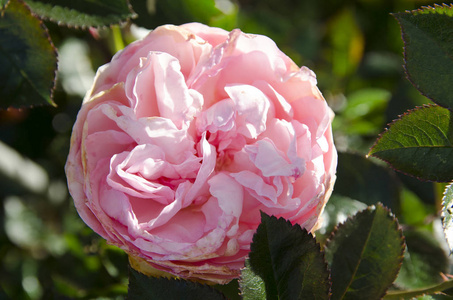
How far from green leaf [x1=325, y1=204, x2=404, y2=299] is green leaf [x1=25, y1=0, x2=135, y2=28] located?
17.1 inches

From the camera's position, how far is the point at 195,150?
624 millimetres

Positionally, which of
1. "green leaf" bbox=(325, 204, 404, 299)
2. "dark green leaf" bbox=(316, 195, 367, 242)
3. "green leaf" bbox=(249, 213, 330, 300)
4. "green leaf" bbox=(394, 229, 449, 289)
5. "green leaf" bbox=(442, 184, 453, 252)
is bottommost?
"green leaf" bbox=(394, 229, 449, 289)

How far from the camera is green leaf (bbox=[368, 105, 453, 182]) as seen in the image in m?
A: 0.60

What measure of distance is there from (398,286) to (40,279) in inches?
27.8

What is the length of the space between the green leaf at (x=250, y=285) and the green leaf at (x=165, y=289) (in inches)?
1.2

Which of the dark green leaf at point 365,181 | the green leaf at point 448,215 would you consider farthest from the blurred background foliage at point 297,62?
the green leaf at point 448,215

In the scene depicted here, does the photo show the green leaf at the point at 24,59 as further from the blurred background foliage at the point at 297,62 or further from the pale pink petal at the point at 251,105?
the pale pink petal at the point at 251,105

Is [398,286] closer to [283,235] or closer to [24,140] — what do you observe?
[283,235]

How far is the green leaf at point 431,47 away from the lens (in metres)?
0.60

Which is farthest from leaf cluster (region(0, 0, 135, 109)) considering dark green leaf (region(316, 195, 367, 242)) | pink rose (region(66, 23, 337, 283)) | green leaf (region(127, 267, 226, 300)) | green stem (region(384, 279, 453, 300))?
green stem (region(384, 279, 453, 300))

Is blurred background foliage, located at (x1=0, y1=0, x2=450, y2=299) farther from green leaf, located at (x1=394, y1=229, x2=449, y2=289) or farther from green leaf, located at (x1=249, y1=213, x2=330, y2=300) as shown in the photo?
green leaf, located at (x1=249, y1=213, x2=330, y2=300)

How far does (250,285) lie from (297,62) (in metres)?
0.68

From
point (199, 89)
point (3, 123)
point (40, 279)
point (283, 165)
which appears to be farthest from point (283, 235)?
point (3, 123)

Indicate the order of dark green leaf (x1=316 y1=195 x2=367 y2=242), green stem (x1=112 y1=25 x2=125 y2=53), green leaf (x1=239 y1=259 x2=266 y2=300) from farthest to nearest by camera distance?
green stem (x1=112 y1=25 x2=125 y2=53)
dark green leaf (x1=316 y1=195 x2=367 y2=242)
green leaf (x1=239 y1=259 x2=266 y2=300)
